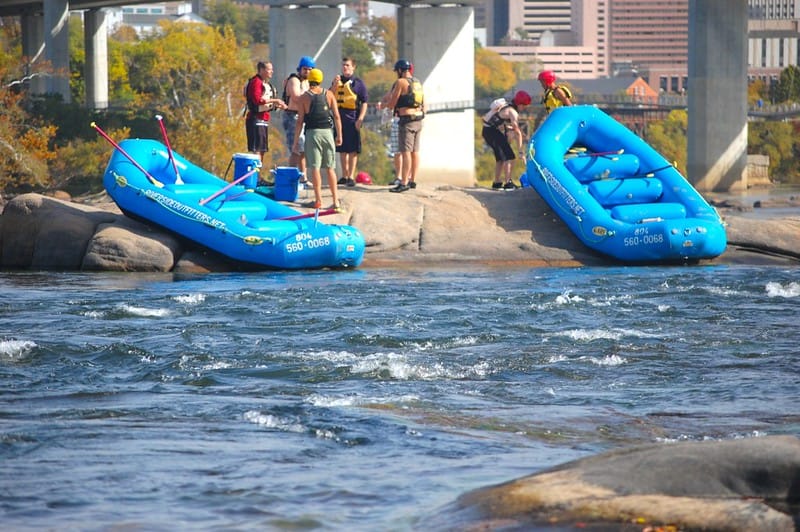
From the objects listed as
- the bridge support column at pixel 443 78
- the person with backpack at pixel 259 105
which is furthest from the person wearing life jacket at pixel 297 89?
the bridge support column at pixel 443 78

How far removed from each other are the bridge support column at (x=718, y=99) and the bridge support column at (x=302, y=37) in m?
11.5

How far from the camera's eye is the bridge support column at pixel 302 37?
1857 inches

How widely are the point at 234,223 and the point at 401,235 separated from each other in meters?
2.24

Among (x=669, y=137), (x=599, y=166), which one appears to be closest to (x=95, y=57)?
(x=669, y=137)

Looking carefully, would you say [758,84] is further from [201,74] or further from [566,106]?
[566,106]

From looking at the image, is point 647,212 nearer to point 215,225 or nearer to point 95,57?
point 215,225

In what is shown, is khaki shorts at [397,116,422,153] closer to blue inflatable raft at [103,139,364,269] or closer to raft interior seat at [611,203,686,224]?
blue inflatable raft at [103,139,364,269]

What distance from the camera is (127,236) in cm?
1638

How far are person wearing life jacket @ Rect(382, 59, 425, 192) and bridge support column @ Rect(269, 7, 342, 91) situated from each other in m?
28.6

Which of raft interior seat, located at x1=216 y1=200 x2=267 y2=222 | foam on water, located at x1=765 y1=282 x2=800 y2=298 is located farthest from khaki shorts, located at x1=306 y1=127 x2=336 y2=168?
foam on water, located at x1=765 y1=282 x2=800 y2=298

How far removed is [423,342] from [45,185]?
29.7 meters

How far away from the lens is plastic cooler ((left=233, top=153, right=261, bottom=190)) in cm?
1700

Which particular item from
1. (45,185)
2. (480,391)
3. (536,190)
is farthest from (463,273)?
(45,185)

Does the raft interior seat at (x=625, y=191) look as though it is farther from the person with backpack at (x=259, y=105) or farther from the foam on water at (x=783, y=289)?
the person with backpack at (x=259, y=105)
